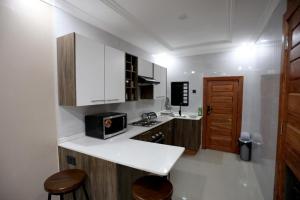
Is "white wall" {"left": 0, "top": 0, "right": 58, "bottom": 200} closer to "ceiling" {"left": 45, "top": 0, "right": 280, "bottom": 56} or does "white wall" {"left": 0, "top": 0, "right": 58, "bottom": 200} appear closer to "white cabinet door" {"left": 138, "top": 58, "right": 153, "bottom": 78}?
"ceiling" {"left": 45, "top": 0, "right": 280, "bottom": 56}

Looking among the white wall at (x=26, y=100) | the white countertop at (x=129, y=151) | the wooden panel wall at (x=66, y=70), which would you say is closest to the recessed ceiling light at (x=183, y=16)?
the wooden panel wall at (x=66, y=70)

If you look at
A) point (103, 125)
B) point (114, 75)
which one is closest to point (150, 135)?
point (103, 125)

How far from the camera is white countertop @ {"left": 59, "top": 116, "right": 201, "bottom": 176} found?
130 centimetres

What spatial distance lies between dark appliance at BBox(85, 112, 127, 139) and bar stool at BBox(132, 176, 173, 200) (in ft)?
2.66

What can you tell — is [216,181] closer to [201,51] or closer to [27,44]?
[201,51]

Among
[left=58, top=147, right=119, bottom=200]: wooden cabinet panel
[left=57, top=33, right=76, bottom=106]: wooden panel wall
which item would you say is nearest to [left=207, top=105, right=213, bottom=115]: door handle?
[left=58, top=147, right=119, bottom=200]: wooden cabinet panel

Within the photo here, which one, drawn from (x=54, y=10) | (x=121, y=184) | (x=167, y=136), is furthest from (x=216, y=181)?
(x=54, y=10)

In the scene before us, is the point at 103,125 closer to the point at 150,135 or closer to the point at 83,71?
the point at 83,71

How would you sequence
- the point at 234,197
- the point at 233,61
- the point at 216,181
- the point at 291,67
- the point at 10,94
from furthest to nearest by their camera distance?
the point at 233,61 < the point at 216,181 < the point at 234,197 < the point at 10,94 < the point at 291,67

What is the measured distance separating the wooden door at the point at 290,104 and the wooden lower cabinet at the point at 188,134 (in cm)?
214

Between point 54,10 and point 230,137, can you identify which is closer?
point 54,10

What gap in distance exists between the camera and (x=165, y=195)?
1304mm

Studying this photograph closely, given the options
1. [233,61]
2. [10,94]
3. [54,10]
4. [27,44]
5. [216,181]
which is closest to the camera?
[10,94]

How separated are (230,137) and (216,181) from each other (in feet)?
5.15
